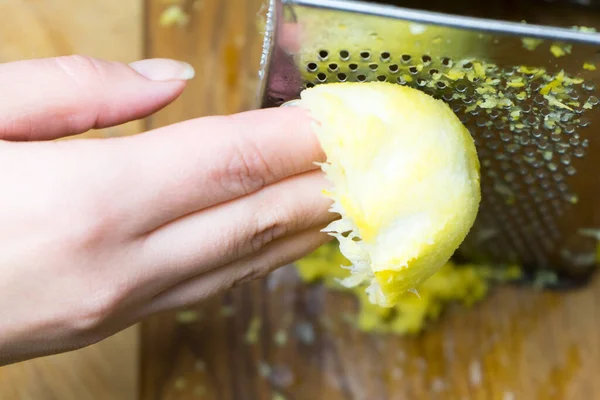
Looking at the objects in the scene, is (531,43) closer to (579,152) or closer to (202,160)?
(579,152)

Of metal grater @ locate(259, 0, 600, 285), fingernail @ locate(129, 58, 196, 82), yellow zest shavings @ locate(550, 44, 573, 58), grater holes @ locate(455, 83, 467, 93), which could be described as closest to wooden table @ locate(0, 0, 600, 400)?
metal grater @ locate(259, 0, 600, 285)

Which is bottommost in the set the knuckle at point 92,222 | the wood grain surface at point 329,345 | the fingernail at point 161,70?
the wood grain surface at point 329,345

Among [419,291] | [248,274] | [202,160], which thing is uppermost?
[202,160]

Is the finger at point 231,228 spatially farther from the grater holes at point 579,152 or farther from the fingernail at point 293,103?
the grater holes at point 579,152

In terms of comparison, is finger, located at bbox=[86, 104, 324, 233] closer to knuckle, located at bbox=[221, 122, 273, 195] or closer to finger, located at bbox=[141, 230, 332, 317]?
knuckle, located at bbox=[221, 122, 273, 195]

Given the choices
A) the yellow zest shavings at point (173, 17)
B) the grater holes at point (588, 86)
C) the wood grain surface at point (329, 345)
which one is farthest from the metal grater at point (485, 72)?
the yellow zest shavings at point (173, 17)

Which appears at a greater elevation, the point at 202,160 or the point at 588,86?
the point at 588,86

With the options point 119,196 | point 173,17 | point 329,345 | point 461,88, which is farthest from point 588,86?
point 173,17
